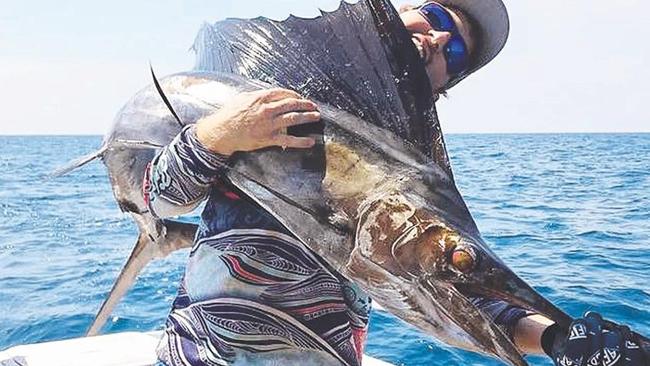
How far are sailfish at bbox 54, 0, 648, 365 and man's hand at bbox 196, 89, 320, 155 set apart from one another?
5 cm

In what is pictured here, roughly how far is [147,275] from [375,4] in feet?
22.4

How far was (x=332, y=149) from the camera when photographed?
6.23 feet

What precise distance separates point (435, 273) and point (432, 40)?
784 mm

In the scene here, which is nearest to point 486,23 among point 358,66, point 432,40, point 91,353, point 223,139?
point 432,40

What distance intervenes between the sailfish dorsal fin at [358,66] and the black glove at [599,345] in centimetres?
49

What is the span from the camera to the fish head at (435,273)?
5.23 feet

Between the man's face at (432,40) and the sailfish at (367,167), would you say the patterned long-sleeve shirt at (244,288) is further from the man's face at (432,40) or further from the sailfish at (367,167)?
the man's face at (432,40)

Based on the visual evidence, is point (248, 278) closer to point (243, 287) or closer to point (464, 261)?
point (243, 287)

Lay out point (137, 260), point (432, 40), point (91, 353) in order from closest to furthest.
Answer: point (432, 40) → point (137, 260) → point (91, 353)

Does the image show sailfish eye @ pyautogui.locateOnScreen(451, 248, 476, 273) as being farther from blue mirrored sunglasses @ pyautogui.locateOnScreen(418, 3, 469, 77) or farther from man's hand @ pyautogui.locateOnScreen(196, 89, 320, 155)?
blue mirrored sunglasses @ pyautogui.locateOnScreen(418, 3, 469, 77)

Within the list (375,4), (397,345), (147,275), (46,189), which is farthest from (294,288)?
(46,189)

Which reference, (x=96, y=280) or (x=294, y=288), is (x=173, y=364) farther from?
(x=96, y=280)

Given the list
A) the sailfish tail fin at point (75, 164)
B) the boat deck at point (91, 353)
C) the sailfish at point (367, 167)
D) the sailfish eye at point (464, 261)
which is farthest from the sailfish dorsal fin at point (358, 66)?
the boat deck at point (91, 353)

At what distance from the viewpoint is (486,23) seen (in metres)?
2.32
